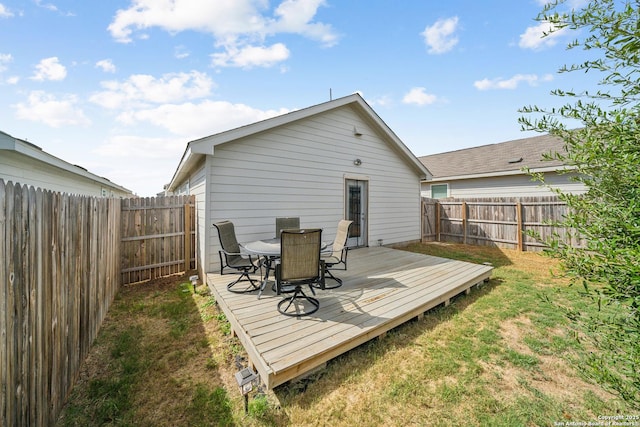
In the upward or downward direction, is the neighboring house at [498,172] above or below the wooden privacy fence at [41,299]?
above

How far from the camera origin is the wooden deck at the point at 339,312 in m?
2.61

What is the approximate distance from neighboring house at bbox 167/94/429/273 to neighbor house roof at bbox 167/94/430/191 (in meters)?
0.02

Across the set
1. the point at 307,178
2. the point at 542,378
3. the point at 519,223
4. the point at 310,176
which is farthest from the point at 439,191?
the point at 542,378

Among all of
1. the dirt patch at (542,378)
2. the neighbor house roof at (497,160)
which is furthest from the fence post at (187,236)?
the neighbor house roof at (497,160)

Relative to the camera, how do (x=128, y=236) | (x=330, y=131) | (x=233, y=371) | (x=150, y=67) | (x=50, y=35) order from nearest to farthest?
(x=233, y=371) → (x=50, y=35) → (x=128, y=236) → (x=150, y=67) → (x=330, y=131)

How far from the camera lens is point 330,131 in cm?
756

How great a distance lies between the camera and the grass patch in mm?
2227

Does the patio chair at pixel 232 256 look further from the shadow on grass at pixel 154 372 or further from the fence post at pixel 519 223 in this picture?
the fence post at pixel 519 223

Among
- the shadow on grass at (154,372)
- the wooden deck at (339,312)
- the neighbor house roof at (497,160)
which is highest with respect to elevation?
the neighbor house roof at (497,160)

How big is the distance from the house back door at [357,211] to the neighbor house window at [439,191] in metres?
8.19

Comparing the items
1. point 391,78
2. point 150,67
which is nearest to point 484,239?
point 391,78

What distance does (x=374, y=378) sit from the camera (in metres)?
2.68

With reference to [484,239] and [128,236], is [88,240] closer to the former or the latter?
[128,236]

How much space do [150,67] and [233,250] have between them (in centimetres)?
569
